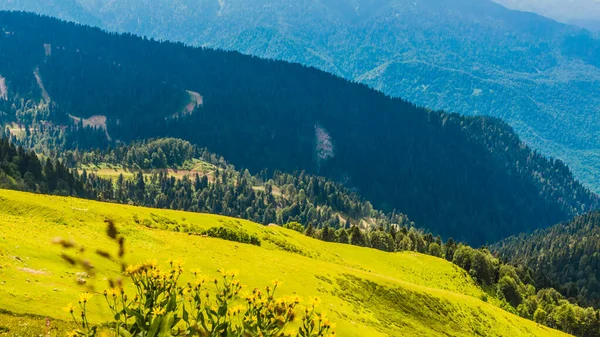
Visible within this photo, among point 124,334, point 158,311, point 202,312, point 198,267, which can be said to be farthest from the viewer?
point 198,267

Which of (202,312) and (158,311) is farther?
(202,312)

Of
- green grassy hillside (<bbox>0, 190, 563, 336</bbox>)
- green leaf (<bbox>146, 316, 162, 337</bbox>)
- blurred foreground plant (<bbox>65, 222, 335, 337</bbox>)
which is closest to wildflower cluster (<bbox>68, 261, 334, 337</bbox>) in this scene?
blurred foreground plant (<bbox>65, 222, 335, 337</bbox>)

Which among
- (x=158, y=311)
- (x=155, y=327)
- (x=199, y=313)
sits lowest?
(x=155, y=327)

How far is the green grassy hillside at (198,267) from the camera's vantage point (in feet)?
115

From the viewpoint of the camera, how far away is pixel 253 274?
56.5 meters

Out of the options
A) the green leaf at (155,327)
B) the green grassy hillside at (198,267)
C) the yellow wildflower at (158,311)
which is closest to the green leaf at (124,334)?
the green leaf at (155,327)

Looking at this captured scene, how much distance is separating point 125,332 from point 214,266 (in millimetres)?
44432

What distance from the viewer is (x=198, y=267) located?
36344mm

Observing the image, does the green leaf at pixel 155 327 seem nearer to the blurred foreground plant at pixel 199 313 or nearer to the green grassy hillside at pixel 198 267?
the blurred foreground plant at pixel 199 313

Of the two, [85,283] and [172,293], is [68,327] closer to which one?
[85,283]

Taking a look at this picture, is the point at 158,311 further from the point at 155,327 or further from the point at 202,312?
the point at 202,312

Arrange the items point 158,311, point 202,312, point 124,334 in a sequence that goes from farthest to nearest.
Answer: point 202,312 < point 124,334 < point 158,311

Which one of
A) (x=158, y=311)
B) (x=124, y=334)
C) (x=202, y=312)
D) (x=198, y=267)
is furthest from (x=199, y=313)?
(x=198, y=267)

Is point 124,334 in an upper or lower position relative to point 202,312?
lower
